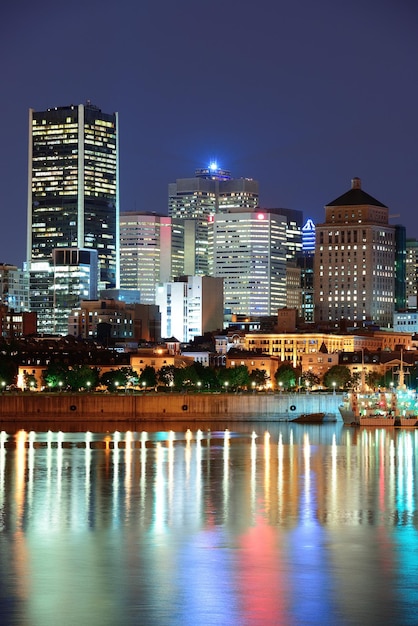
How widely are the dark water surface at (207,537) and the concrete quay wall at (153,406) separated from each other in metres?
40.2

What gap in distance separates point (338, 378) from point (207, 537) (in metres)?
136

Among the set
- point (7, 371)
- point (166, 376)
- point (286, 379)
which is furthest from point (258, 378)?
point (7, 371)

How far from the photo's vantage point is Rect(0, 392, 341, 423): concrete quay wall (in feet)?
451

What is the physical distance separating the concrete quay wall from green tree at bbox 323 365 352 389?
122 feet

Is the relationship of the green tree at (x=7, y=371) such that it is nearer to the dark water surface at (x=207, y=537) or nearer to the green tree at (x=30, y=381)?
the green tree at (x=30, y=381)

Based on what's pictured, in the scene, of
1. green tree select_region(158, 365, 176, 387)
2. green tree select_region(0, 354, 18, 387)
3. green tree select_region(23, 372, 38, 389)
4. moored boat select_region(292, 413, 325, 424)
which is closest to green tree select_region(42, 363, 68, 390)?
green tree select_region(23, 372, 38, 389)

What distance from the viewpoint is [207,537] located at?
54875 mm

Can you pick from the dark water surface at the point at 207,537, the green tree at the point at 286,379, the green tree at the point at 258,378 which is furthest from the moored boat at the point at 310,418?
the dark water surface at the point at 207,537

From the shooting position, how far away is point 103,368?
626 feet

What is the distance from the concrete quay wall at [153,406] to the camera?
13750 centimetres

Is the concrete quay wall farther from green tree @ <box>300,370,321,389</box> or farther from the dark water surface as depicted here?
green tree @ <box>300,370,321,389</box>

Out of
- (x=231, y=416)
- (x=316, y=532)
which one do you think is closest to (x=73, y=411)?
(x=231, y=416)

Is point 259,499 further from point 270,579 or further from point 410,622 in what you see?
point 410,622

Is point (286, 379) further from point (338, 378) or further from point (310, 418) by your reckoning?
point (310, 418)
